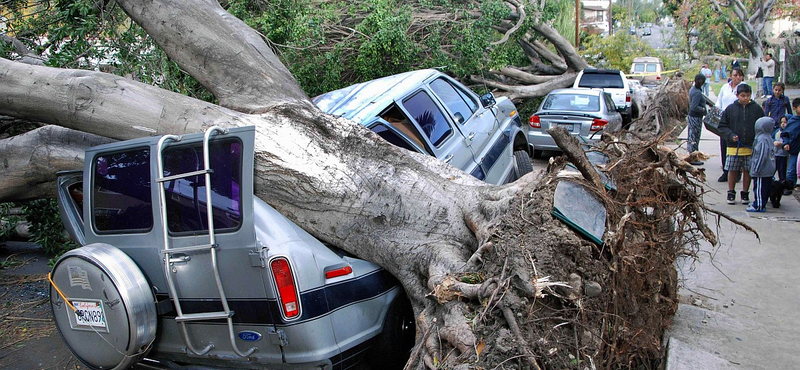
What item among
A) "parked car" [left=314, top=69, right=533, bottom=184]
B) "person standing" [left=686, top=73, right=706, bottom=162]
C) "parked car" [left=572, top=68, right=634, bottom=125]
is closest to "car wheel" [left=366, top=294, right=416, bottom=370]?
"parked car" [left=314, top=69, right=533, bottom=184]

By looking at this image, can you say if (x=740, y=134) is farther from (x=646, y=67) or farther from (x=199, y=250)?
(x=646, y=67)

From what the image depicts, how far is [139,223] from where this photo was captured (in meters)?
4.04

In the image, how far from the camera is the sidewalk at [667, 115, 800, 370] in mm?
4305

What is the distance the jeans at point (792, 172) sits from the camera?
337 inches

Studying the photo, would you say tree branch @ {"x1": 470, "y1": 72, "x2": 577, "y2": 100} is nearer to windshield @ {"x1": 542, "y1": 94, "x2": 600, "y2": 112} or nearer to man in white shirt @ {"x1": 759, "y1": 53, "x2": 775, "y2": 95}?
windshield @ {"x1": 542, "y1": 94, "x2": 600, "y2": 112}

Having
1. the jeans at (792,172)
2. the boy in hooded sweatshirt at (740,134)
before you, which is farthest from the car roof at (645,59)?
the boy in hooded sweatshirt at (740,134)

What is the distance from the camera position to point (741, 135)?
27.9 feet

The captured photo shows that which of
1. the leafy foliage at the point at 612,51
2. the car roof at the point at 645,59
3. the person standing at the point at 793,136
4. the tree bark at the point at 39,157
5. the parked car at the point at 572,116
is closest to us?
the tree bark at the point at 39,157

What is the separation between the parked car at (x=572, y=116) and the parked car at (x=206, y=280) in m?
8.32

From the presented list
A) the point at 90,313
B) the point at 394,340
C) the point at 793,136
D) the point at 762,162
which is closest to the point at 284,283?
the point at 394,340

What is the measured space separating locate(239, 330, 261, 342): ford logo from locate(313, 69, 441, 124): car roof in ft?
8.03

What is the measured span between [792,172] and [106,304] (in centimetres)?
876

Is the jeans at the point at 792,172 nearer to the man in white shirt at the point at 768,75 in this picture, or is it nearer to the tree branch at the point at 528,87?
the tree branch at the point at 528,87

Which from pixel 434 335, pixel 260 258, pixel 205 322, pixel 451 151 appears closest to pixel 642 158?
pixel 451 151
